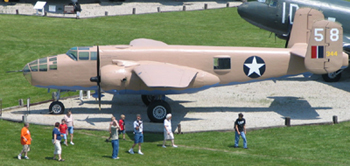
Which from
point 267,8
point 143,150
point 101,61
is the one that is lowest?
point 143,150

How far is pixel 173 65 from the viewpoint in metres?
28.5

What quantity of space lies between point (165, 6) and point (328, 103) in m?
29.8

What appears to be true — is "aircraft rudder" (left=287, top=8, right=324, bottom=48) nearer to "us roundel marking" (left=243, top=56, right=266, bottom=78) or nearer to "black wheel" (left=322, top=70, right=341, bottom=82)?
"us roundel marking" (left=243, top=56, right=266, bottom=78)

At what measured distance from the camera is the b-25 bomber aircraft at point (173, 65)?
89.6 feet

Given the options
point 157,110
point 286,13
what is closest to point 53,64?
point 157,110

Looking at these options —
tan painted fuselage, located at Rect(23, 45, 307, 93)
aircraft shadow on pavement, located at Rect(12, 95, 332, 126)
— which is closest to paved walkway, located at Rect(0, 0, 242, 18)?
aircraft shadow on pavement, located at Rect(12, 95, 332, 126)

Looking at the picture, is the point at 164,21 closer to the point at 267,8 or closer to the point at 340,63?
the point at 267,8

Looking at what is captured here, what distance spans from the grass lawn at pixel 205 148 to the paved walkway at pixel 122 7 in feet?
93.7

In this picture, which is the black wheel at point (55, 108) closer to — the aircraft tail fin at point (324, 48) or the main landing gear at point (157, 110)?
the main landing gear at point (157, 110)

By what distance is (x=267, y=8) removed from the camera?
34.8 metres

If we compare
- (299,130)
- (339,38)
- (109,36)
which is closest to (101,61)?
(299,130)

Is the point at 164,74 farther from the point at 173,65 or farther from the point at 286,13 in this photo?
the point at 286,13

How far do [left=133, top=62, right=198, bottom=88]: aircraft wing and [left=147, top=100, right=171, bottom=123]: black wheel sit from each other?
2.06m

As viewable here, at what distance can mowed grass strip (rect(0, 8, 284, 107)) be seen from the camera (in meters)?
42.2
